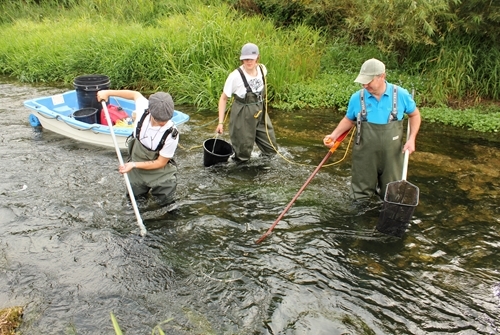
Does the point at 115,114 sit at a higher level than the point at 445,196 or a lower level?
higher

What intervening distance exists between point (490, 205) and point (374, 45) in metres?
6.01

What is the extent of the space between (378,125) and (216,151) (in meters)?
2.93

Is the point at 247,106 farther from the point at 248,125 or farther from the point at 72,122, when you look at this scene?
the point at 72,122

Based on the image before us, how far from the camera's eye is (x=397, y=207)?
4.58 metres

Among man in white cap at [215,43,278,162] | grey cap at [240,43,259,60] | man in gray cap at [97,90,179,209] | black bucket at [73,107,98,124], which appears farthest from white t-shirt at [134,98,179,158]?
black bucket at [73,107,98,124]

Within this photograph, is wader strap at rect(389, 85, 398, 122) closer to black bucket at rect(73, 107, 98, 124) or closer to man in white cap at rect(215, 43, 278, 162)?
man in white cap at rect(215, 43, 278, 162)

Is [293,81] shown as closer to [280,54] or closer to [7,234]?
[280,54]

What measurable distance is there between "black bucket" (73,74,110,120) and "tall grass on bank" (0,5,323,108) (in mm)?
2378

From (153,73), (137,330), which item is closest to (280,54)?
(153,73)

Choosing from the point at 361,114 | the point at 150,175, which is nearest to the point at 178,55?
the point at 150,175

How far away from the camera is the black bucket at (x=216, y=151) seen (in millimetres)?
6754

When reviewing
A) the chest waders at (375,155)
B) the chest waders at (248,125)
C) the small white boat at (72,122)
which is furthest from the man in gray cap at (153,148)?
the chest waders at (375,155)

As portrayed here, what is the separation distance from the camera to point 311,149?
7.76 m

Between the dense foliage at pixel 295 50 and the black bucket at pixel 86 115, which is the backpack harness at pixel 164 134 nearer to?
the black bucket at pixel 86 115
